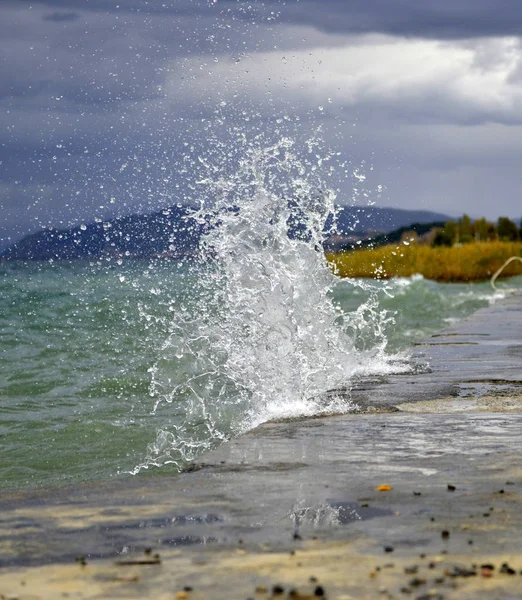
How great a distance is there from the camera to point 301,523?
3682 millimetres

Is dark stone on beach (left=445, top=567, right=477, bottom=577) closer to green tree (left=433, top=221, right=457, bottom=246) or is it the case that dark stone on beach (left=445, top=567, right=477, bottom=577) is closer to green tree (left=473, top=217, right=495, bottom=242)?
green tree (left=433, top=221, right=457, bottom=246)

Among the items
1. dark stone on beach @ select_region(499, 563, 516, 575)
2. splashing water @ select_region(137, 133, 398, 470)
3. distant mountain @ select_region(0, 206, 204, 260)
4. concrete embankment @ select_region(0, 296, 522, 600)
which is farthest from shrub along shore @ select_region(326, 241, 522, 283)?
dark stone on beach @ select_region(499, 563, 516, 575)

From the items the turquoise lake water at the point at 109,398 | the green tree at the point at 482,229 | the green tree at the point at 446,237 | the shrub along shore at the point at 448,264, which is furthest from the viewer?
the green tree at the point at 482,229

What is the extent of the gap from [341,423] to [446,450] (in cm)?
109

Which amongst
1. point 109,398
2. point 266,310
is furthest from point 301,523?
point 109,398

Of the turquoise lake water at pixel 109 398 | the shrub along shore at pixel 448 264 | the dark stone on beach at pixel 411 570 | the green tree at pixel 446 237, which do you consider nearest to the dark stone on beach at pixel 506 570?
the dark stone on beach at pixel 411 570

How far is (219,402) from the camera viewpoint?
32.8 feet

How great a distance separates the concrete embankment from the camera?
303 centimetres

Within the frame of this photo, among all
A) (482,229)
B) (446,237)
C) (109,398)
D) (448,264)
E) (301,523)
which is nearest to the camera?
(301,523)

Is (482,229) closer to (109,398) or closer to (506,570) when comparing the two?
(109,398)

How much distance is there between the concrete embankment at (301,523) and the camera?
303 cm

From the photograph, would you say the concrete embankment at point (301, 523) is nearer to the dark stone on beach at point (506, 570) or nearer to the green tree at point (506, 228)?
the dark stone on beach at point (506, 570)

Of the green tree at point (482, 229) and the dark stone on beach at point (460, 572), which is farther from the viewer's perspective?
the green tree at point (482, 229)

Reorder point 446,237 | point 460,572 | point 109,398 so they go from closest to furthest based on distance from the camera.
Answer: point 460,572 → point 109,398 → point 446,237
